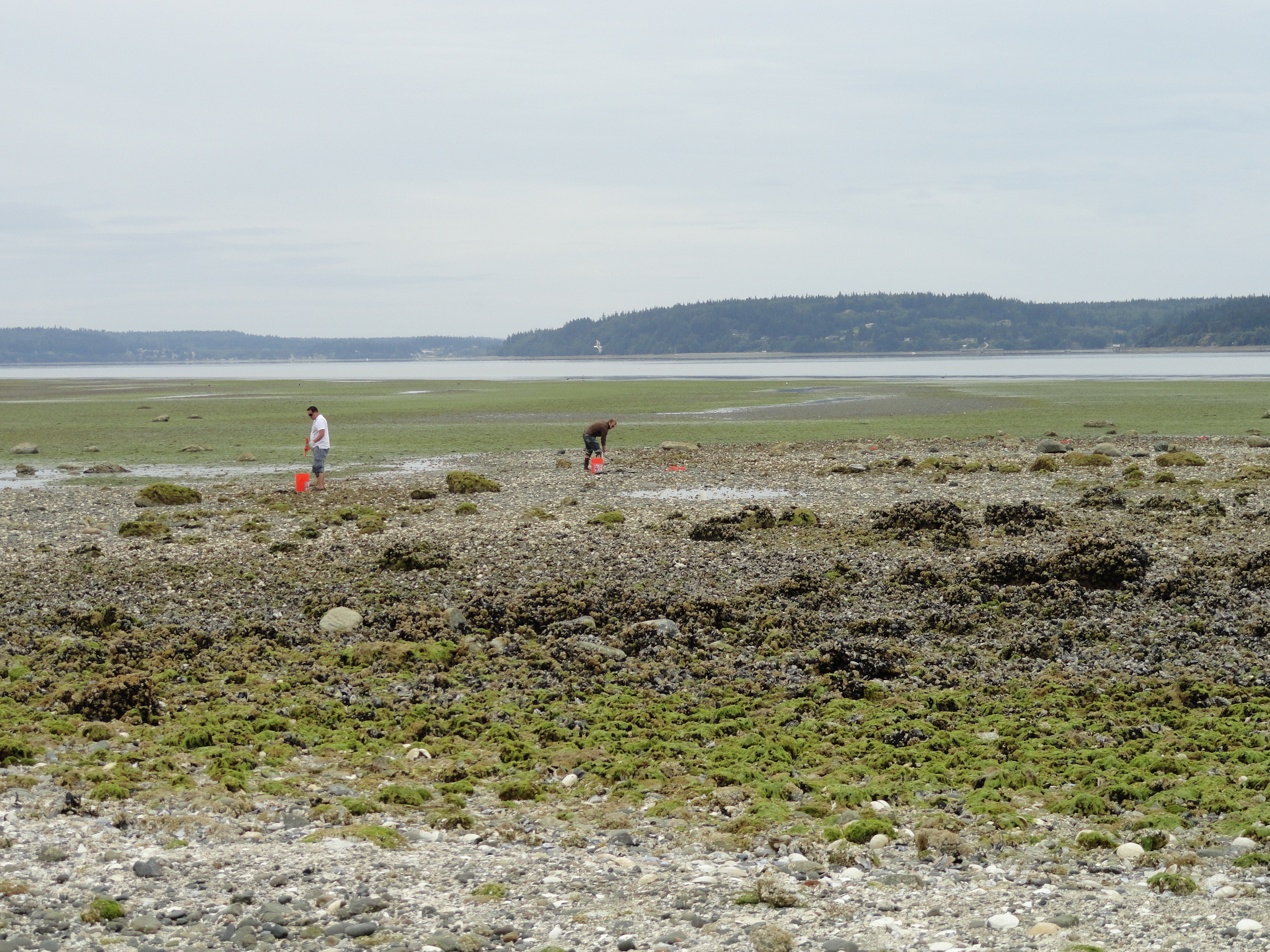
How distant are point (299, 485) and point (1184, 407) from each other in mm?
52707

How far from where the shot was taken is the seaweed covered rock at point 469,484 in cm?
3072

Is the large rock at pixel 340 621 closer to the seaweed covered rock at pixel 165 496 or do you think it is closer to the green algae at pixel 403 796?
the green algae at pixel 403 796

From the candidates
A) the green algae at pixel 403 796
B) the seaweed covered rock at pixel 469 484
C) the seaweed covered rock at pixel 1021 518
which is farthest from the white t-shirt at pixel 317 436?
the green algae at pixel 403 796

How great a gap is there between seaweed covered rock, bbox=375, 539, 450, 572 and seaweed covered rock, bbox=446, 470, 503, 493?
9.53 metres

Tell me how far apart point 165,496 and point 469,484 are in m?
7.83

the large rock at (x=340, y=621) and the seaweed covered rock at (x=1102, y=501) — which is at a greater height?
the seaweed covered rock at (x=1102, y=501)

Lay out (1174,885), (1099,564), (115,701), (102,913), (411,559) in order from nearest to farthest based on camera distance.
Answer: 1. (102,913)
2. (1174,885)
3. (115,701)
4. (1099,564)
5. (411,559)

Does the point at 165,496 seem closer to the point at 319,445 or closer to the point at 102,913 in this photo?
the point at 319,445

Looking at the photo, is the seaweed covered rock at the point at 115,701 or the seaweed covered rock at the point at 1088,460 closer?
the seaweed covered rock at the point at 115,701

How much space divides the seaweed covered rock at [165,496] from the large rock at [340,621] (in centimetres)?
1458

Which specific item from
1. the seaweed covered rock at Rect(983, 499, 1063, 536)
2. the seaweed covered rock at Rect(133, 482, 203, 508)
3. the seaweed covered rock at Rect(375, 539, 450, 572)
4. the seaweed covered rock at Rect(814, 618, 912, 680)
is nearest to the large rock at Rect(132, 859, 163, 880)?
the seaweed covered rock at Rect(814, 618, 912, 680)

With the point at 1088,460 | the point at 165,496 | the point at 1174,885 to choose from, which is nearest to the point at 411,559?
the point at 165,496

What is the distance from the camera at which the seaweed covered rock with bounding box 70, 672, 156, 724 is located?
12.4m

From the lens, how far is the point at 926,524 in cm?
2225
